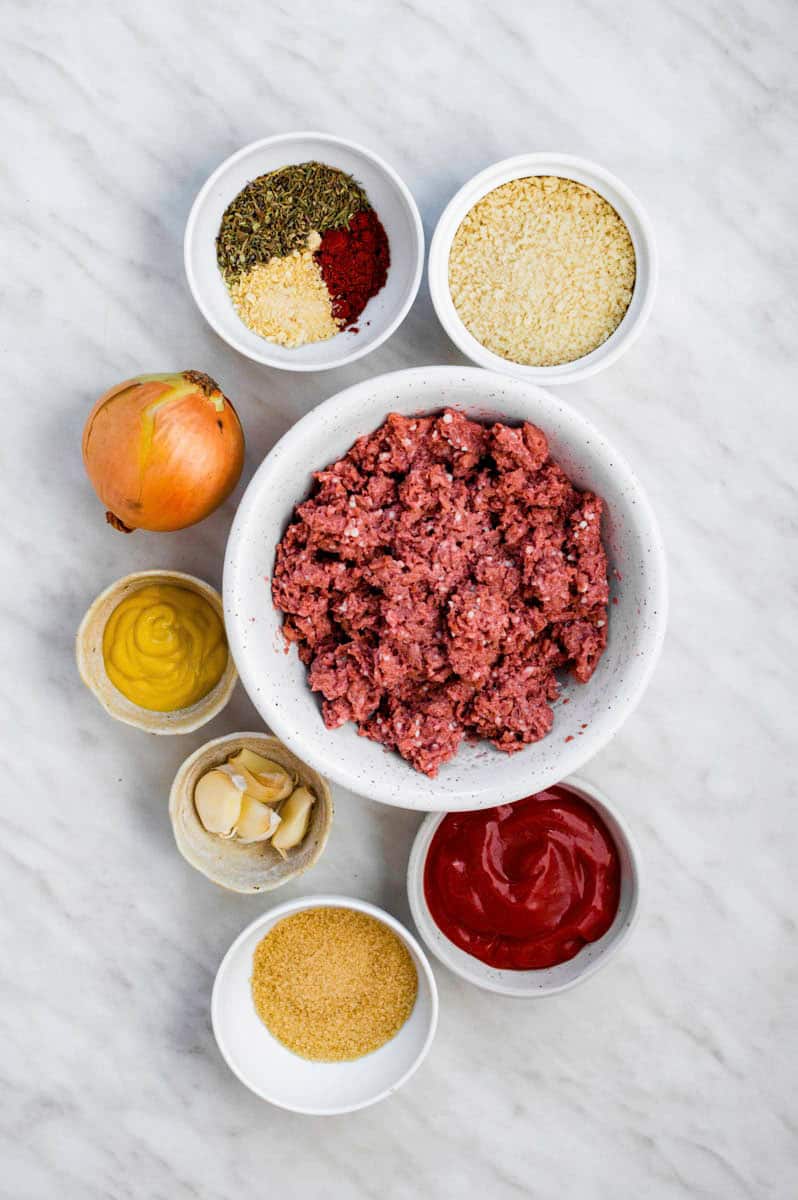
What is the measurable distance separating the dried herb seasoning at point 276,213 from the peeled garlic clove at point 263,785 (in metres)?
0.82

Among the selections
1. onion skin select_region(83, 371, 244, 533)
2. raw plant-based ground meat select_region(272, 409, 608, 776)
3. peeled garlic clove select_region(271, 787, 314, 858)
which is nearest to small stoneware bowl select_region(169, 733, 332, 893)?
peeled garlic clove select_region(271, 787, 314, 858)

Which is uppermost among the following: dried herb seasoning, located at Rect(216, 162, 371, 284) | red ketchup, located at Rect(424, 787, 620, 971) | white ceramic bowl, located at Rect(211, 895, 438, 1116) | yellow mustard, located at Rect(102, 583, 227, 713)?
dried herb seasoning, located at Rect(216, 162, 371, 284)

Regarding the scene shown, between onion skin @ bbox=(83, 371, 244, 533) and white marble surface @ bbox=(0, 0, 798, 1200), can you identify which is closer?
onion skin @ bbox=(83, 371, 244, 533)

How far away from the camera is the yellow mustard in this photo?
5.40 feet

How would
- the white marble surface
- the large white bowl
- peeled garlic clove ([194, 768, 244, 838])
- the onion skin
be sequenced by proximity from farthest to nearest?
the white marble surface → peeled garlic clove ([194, 768, 244, 838]) → the onion skin → the large white bowl

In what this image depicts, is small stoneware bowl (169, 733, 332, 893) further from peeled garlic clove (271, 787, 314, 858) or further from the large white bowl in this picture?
the large white bowl

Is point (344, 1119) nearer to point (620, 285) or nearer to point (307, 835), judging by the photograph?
point (307, 835)

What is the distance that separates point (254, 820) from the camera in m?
1.65

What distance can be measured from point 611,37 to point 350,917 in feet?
5.21

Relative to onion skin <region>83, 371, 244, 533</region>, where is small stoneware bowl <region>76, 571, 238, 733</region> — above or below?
below

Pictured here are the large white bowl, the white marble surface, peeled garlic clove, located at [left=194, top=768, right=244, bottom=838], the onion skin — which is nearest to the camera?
the large white bowl

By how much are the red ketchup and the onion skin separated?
0.69 m

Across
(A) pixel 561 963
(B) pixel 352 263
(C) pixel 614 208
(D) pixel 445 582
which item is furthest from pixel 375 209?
(A) pixel 561 963

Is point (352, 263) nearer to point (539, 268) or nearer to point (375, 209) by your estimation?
point (375, 209)
